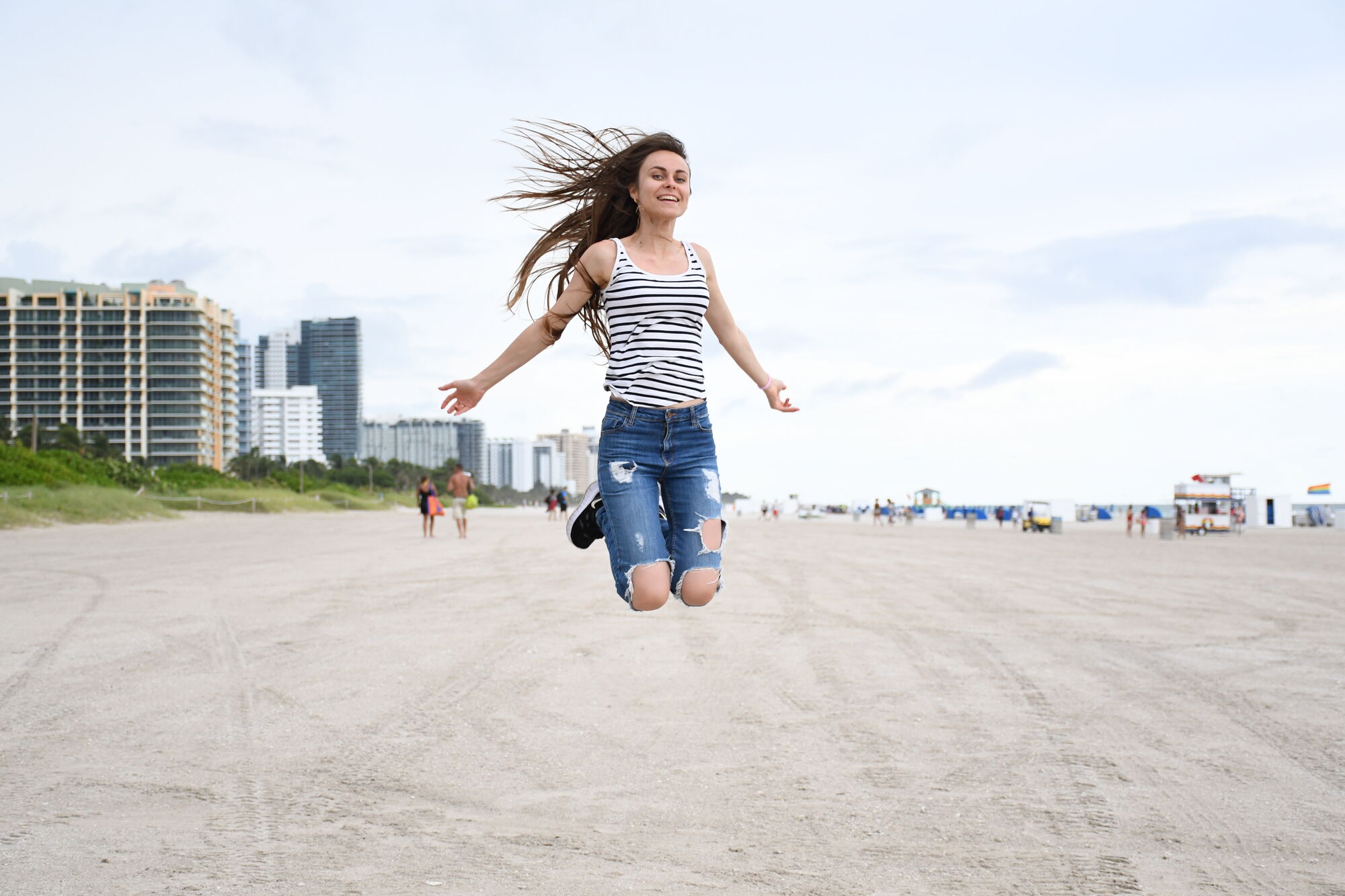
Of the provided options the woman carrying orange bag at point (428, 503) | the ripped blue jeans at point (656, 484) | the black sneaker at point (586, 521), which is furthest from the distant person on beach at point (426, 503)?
the ripped blue jeans at point (656, 484)

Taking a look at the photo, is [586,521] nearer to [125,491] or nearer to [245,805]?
[245,805]

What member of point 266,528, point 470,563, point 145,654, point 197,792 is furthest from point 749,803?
point 266,528

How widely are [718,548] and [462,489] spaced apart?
3138 centimetres

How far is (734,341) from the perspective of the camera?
503cm

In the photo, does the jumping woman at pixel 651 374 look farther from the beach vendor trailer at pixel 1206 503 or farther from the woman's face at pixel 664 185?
the beach vendor trailer at pixel 1206 503

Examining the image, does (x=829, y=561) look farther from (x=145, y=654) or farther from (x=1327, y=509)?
(x=1327, y=509)

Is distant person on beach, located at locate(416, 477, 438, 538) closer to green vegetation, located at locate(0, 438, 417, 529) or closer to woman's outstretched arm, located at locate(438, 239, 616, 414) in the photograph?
green vegetation, located at locate(0, 438, 417, 529)

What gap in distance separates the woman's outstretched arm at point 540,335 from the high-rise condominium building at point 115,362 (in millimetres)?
168211

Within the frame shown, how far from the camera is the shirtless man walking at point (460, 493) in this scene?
35.3 meters

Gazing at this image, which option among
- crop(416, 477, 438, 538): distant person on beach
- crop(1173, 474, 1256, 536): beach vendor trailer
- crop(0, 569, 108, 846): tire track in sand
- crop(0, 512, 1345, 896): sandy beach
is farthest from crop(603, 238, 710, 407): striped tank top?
crop(1173, 474, 1256, 536): beach vendor trailer

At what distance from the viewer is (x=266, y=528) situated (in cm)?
4400

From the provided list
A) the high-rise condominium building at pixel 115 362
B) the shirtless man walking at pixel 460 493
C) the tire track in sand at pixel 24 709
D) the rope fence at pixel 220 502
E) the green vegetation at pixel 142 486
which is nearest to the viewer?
the tire track in sand at pixel 24 709

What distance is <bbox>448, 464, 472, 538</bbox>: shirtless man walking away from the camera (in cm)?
3531

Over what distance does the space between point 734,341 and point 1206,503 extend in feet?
194
